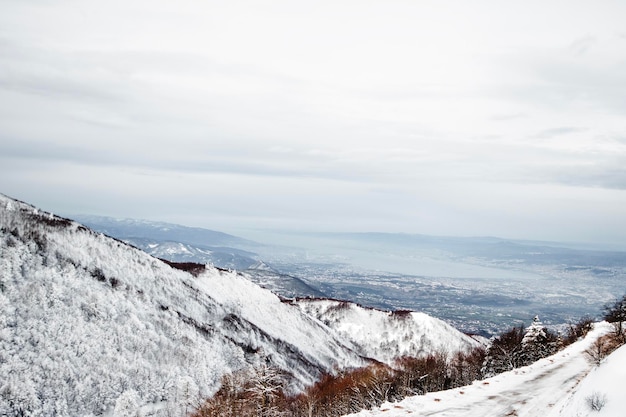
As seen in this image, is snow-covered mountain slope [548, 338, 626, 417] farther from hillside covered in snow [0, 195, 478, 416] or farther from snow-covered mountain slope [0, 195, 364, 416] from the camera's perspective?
snow-covered mountain slope [0, 195, 364, 416]

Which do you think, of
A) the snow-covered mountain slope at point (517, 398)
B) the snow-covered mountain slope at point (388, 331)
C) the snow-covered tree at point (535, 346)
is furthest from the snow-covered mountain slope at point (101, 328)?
the snow-covered mountain slope at point (517, 398)

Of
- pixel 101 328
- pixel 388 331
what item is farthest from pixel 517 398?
pixel 388 331

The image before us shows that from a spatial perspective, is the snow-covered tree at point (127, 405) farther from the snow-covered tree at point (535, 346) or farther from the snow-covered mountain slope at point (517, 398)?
the snow-covered tree at point (535, 346)

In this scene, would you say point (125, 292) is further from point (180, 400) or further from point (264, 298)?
point (264, 298)

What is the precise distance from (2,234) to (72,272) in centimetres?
1173

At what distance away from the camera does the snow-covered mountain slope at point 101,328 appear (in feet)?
170

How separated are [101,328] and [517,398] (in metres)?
60.2

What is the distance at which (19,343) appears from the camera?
53.1m

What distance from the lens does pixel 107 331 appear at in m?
64.6

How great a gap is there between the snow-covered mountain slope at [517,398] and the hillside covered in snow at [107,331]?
82.0ft

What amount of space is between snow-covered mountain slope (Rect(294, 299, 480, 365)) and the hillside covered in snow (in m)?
37.6

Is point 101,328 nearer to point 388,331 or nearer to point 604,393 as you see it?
point 604,393

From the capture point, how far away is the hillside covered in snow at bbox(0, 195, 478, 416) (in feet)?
171

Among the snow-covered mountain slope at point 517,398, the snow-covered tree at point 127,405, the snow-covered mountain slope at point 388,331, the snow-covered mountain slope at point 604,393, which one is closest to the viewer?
the snow-covered mountain slope at point 604,393
